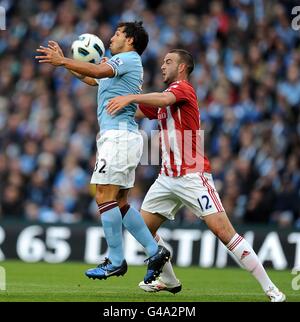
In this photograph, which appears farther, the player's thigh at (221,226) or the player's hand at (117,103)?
the player's thigh at (221,226)

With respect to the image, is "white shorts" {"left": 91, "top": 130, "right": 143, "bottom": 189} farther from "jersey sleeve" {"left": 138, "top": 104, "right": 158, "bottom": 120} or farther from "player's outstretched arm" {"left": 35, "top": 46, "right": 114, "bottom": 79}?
"player's outstretched arm" {"left": 35, "top": 46, "right": 114, "bottom": 79}

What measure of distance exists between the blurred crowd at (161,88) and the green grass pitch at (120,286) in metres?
2.06

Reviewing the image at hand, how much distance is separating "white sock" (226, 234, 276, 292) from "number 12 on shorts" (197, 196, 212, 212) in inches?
15.7

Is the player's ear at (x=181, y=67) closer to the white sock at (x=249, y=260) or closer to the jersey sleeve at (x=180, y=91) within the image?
the jersey sleeve at (x=180, y=91)

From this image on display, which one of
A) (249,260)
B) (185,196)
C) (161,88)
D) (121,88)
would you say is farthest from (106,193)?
(161,88)

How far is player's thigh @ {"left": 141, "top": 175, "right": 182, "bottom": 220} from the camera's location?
9.98m

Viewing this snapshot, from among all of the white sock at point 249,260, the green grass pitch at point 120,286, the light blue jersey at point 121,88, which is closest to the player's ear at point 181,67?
the light blue jersey at point 121,88

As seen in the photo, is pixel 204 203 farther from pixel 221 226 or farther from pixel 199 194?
pixel 221 226

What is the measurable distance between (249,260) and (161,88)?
9012mm

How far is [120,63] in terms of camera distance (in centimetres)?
965

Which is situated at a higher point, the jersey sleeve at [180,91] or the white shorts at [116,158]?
the jersey sleeve at [180,91]

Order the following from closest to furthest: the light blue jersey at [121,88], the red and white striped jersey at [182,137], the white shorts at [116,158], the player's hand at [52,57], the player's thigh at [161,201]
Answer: the player's hand at [52,57]
the white shorts at [116,158]
the light blue jersey at [121,88]
the red and white striped jersey at [182,137]
the player's thigh at [161,201]

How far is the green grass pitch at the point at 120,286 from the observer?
9625 millimetres
